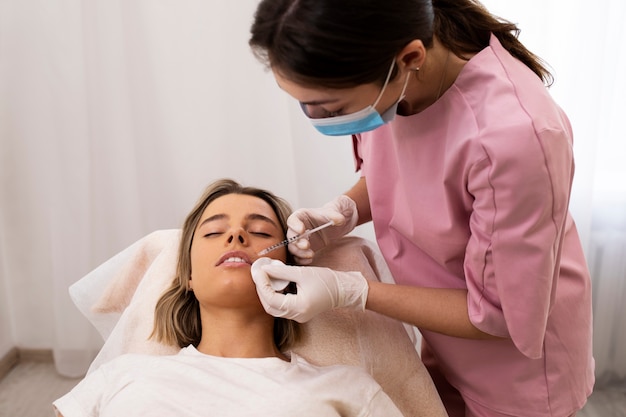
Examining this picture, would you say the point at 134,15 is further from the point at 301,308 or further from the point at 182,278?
the point at 301,308

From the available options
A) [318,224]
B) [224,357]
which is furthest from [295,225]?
[224,357]

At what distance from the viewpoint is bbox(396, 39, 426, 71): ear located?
1058 millimetres

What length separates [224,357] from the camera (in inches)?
56.6

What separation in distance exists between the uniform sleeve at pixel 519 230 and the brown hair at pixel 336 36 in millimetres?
240

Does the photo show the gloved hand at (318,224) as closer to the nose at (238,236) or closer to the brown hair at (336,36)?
the nose at (238,236)

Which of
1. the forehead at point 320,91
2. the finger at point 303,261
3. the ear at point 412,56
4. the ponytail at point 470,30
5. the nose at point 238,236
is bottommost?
the finger at point 303,261

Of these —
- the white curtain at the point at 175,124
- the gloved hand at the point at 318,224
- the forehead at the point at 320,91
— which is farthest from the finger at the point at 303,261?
the white curtain at the point at 175,124

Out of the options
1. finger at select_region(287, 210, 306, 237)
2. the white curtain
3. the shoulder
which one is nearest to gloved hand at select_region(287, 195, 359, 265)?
finger at select_region(287, 210, 306, 237)

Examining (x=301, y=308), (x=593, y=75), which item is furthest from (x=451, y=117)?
(x=593, y=75)

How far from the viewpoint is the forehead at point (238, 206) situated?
157 centimetres

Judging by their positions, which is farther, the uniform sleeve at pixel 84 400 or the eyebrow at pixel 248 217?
the eyebrow at pixel 248 217

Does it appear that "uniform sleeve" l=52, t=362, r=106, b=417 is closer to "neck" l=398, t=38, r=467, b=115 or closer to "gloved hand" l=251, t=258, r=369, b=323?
"gloved hand" l=251, t=258, r=369, b=323

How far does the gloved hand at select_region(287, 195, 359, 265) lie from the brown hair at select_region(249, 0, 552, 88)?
1.71ft

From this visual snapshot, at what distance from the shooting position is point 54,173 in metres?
2.48
